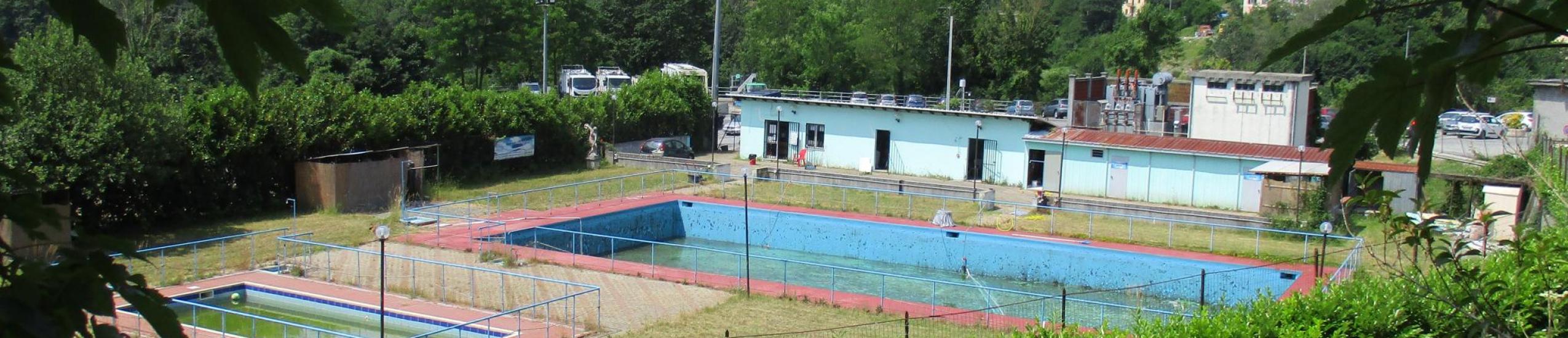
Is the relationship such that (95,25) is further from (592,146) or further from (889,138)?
(889,138)

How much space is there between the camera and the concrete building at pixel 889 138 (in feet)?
104

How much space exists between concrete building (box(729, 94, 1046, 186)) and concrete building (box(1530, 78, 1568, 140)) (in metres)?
11.3

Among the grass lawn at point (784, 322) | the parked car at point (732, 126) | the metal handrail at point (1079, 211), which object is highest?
the parked car at point (732, 126)

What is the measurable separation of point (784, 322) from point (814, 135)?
19.6 m

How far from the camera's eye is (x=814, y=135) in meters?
35.4

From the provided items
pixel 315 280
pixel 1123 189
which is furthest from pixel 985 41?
pixel 315 280

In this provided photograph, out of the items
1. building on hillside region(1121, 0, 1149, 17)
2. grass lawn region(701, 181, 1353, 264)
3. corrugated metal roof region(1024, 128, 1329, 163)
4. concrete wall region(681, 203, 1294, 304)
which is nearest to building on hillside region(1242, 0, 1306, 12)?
building on hillside region(1121, 0, 1149, 17)

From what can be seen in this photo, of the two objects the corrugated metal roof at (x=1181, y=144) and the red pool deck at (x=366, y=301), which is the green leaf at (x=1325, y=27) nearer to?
the red pool deck at (x=366, y=301)

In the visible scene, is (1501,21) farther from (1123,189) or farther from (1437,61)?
(1123,189)

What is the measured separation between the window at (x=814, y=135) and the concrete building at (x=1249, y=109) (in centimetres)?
1030

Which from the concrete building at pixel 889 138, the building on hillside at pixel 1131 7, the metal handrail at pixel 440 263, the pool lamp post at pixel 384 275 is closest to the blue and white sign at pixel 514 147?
the concrete building at pixel 889 138

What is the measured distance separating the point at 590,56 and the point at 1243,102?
127 ft

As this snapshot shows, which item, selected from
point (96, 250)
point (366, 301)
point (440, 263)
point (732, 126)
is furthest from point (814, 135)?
point (96, 250)

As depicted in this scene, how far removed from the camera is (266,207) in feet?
81.1
